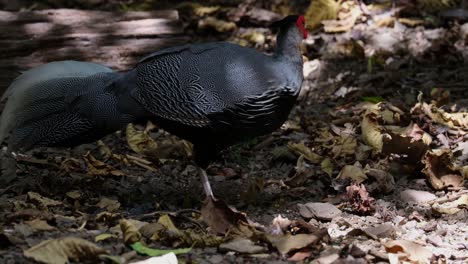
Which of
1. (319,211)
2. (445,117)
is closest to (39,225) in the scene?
(319,211)

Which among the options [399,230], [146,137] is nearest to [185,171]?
[146,137]

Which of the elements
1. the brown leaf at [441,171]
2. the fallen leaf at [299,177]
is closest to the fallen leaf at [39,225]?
the fallen leaf at [299,177]

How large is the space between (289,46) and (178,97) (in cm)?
76

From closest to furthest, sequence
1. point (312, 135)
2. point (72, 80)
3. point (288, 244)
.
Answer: point (288, 244) < point (72, 80) < point (312, 135)

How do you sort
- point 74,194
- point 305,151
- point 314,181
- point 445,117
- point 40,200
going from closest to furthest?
1. point 40,200
2. point 74,194
3. point 314,181
4. point 305,151
5. point 445,117

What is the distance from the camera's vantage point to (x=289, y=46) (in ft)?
16.4

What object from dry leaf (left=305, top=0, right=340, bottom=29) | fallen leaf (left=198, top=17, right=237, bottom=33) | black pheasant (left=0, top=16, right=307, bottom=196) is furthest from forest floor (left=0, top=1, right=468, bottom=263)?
fallen leaf (left=198, top=17, right=237, bottom=33)

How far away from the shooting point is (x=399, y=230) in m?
4.29

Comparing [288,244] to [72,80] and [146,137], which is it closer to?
[72,80]

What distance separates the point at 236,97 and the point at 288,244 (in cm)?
129

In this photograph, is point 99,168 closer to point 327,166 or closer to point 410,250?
point 327,166

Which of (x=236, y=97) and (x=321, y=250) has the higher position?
(x=236, y=97)

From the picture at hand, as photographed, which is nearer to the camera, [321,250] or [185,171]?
[321,250]

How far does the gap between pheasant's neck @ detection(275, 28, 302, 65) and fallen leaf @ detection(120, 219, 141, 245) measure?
1.68 m
